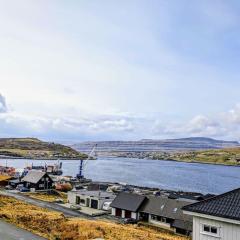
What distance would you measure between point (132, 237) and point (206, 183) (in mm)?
121678

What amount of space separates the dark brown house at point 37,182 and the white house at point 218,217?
62.8m

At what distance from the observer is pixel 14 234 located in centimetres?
2466

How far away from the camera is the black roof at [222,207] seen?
17.4 meters

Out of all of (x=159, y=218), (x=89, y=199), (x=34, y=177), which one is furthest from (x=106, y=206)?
(x=34, y=177)

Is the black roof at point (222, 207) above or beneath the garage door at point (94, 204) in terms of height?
above

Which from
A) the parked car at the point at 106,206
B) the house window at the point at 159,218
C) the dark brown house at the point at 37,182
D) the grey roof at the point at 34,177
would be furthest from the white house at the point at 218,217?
the grey roof at the point at 34,177

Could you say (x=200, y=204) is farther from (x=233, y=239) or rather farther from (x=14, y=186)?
(x=14, y=186)

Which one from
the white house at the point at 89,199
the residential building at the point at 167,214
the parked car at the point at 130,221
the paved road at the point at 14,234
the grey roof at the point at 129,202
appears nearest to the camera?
the paved road at the point at 14,234

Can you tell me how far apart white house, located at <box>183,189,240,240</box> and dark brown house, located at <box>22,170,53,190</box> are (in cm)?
6285

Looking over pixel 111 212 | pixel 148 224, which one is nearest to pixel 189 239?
pixel 148 224

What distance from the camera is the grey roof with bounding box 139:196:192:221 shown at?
150 feet

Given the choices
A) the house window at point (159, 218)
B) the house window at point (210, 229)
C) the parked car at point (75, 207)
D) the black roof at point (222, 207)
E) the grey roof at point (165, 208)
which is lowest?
the parked car at point (75, 207)

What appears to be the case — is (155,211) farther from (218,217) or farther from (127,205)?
(218,217)

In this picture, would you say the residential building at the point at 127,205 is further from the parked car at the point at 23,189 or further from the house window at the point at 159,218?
the parked car at the point at 23,189
